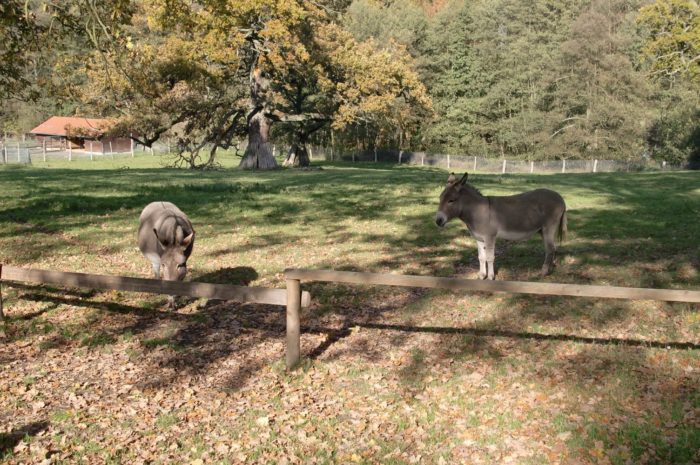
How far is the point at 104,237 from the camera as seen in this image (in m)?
17.1

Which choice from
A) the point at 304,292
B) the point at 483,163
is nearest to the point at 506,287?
the point at 304,292

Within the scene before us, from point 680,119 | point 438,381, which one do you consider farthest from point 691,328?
point 680,119

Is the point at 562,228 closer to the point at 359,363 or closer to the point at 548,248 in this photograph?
the point at 548,248

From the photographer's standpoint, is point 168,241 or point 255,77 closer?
point 168,241

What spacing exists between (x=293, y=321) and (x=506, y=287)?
2953 mm

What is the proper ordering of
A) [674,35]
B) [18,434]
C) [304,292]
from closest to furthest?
[18,434]
[304,292]
[674,35]

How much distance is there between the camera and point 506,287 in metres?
8.17

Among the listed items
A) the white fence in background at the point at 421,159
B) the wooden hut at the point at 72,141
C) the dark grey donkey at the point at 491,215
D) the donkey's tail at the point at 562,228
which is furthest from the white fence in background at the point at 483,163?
the dark grey donkey at the point at 491,215

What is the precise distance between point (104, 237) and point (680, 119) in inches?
2487

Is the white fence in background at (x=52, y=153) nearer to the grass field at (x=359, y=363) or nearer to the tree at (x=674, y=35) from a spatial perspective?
the tree at (x=674, y=35)

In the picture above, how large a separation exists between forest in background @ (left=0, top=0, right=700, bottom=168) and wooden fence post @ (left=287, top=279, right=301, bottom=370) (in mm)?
8455

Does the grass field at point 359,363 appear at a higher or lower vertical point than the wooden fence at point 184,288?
lower

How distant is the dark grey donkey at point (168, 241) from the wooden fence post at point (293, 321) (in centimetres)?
282

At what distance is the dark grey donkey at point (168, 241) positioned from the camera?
10.6 metres
